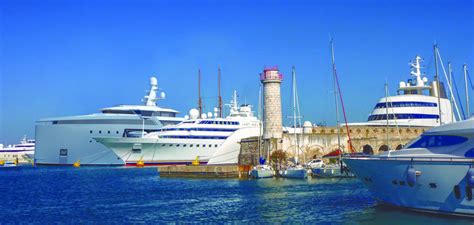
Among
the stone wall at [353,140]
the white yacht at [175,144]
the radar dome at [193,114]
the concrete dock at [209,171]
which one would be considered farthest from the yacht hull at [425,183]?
the radar dome at [193,114]

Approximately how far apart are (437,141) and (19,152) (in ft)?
397

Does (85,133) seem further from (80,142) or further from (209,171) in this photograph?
(209,171)

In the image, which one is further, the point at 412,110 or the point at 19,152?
the point at 19,152

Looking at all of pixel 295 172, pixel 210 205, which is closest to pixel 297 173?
pixel 295 172

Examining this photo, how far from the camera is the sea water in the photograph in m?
20.7

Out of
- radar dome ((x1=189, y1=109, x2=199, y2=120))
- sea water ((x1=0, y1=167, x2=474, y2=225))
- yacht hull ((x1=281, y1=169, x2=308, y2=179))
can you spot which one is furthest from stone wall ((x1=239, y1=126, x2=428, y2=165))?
radar dome ((x1=189, y1=109, x2=199, y2=120))

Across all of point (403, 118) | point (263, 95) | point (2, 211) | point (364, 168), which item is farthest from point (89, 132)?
point (364, 168)

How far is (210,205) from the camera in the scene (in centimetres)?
2589

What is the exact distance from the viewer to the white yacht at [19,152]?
12181 cm

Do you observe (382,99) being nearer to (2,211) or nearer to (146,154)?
(146,154)

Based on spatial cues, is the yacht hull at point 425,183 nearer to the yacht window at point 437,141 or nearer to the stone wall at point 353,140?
the yacht window at point 437,141

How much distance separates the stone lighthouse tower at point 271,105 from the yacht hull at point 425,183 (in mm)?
30986

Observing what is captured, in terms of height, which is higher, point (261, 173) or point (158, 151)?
point (158, 151)

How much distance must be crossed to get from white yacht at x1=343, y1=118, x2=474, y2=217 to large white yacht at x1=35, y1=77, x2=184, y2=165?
57455 millimetres
